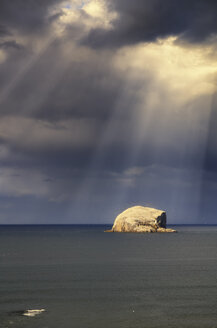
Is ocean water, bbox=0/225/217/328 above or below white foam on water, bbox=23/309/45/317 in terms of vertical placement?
above

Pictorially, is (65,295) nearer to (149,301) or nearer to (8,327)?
(149,301)

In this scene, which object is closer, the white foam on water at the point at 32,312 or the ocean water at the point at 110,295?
the ocean water at the point at 110,295

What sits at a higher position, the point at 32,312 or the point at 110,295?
the point at 110,295

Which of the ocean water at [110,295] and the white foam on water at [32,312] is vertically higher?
the ocean water at [110,295]

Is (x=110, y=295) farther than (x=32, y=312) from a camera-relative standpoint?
Yes

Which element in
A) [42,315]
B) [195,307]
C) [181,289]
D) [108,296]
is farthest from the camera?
[181,289]

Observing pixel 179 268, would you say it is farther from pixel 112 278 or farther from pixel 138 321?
pixel 138 321

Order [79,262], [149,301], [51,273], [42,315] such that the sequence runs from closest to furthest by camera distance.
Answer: [42,315] < [149,301] < [51,273] < [79,262]

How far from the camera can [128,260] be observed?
259 ft

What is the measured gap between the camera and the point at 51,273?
60688mm

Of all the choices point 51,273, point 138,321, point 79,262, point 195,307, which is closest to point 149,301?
point 195,307

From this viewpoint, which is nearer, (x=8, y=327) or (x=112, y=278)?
(x=8, y=327)

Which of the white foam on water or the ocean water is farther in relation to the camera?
the white foam on water

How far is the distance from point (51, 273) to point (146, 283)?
16.9m
